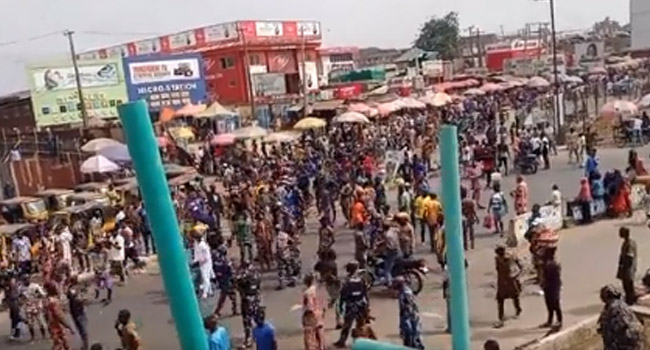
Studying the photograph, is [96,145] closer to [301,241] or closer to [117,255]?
[301,241]

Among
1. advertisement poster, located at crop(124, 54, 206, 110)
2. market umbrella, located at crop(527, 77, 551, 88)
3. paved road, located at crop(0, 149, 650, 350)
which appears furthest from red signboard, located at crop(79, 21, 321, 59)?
paved road, located at crop(0, 149, 650, 350)

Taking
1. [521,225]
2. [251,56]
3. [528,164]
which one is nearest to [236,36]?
[251,56]

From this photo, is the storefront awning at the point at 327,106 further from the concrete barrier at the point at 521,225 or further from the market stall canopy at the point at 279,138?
the concrete barrier at the point at 521,225

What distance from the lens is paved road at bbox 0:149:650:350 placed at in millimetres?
10562

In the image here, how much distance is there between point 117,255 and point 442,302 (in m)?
6.59

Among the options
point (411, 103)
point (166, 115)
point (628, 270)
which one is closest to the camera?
point (628, 270)

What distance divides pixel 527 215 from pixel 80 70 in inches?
1046

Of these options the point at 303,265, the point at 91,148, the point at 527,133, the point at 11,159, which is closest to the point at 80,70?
the point at 11,159

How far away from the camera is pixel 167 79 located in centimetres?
3650

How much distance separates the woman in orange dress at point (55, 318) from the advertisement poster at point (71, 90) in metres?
26.2

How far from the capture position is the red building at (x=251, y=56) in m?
42.8

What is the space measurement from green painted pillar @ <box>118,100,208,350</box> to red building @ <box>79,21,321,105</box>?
38692 mm

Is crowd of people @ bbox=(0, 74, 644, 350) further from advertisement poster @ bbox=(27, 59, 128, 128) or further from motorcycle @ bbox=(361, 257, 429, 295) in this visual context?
advertisement poster @ bbox=(27, 59, 128, 128)

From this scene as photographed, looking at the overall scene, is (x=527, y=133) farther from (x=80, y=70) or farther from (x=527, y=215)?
(x=80, y=70)
